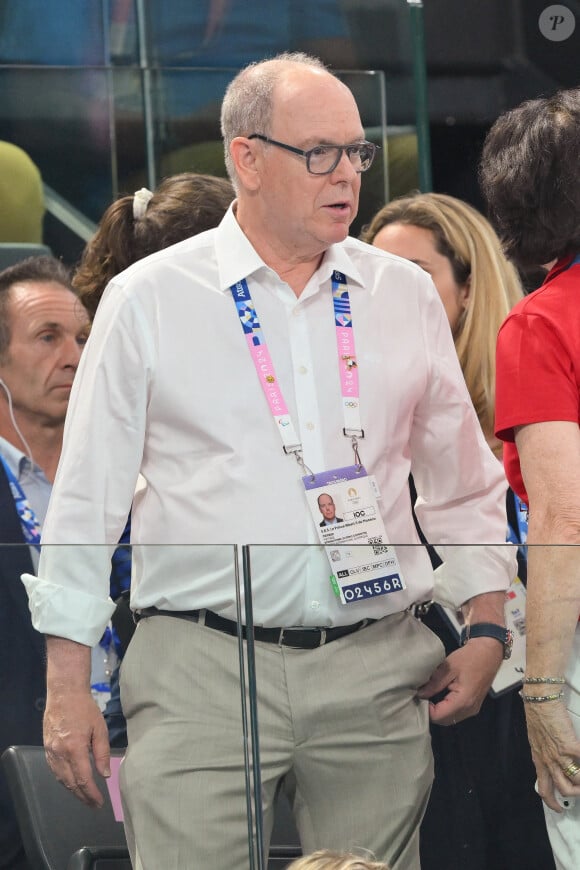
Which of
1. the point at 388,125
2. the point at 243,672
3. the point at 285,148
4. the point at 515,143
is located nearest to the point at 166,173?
the point at 388,125

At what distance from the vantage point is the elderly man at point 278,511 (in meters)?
1.82

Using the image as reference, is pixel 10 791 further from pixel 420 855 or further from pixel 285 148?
pixel 285 148

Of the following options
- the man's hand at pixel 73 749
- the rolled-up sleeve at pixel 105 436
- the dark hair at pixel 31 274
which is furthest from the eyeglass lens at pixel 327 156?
the dark hair at pixel 31 274

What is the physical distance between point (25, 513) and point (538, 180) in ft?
5.20

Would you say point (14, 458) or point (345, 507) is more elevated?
point (345, 507)

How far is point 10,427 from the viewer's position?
11.7 ft

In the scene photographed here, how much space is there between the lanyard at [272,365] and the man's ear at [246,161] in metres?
0.18

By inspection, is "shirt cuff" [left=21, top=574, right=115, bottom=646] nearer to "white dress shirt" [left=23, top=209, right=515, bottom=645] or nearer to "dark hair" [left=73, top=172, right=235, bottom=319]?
"white dress shirt" [left=23, top=209, right=515, bottom=645]

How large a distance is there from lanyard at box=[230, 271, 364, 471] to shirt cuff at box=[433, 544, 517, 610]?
29 cm

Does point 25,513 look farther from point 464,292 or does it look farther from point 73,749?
point 73,749

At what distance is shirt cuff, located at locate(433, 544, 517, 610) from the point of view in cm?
184

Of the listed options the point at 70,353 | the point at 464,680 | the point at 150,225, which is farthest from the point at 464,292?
the point at 464,680

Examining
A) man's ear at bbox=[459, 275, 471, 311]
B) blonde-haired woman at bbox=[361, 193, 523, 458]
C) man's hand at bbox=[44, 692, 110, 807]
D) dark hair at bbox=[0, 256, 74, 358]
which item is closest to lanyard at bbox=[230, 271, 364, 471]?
man's hand at bbox=[44, 692, 110, 807]

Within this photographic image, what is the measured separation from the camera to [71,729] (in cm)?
184
